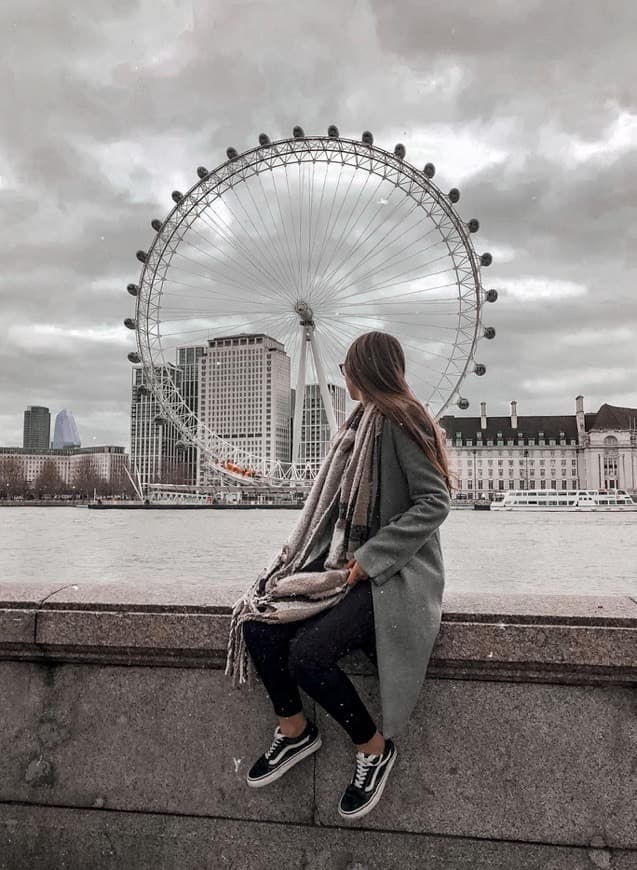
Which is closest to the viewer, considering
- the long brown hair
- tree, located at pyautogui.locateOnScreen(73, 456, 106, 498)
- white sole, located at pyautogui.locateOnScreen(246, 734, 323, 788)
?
white sole, located at pyautogui.locateOnScreen(246, 734, 323, 788)

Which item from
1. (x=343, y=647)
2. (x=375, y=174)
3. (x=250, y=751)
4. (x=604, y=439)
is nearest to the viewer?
(x=343, y=647)

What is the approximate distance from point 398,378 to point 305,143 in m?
39.3

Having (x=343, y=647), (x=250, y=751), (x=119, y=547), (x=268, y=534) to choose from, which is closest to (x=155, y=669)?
(x=250, y=751)

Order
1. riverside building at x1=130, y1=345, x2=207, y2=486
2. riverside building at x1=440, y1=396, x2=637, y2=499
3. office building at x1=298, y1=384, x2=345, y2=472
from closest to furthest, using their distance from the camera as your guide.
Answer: office building at x1=298, y1=384, x2=345, y2=472 → riverside building at x1=130, y1=345, x2=207, y2=486 → riverside building at x1=440, y1=396, x2=637, y2=499

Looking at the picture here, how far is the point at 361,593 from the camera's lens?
283 centimetres

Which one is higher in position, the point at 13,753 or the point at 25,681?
the point at 25,681

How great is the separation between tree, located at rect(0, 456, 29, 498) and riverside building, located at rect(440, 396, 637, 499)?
59.2m

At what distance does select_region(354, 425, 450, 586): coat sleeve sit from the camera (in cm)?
282

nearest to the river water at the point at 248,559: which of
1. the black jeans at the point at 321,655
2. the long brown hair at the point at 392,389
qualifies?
the long brown hair at the point at 392,389

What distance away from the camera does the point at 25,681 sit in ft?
10.4

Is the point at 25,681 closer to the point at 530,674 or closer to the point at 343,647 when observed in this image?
the point at 343,647

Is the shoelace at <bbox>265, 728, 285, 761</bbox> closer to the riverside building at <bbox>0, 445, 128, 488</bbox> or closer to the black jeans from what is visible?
the black jeans

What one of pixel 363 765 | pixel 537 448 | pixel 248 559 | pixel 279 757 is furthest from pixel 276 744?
pixel 537 448

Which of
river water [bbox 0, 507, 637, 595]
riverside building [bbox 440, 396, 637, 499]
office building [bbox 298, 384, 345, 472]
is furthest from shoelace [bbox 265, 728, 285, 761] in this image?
riverside building [bbox 440, 396, 637, 499]
